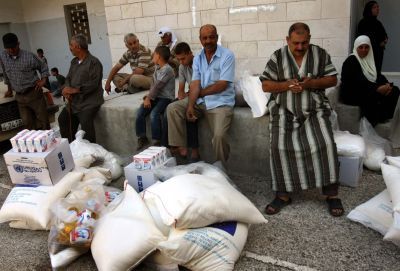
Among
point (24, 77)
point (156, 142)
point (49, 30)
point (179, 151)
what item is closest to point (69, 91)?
point (24, 77)

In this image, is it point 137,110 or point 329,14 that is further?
point 329,14

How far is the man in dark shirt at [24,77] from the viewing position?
4.88m

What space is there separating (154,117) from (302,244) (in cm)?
212

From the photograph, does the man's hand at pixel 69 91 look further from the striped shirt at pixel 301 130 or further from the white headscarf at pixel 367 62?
the white headscarf at pixel 367 62

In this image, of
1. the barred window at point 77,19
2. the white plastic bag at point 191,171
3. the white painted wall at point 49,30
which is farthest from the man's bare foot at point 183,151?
the barred window at point 77,19

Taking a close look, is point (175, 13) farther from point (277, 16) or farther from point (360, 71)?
point (360, 71)

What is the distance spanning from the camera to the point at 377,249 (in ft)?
8.02

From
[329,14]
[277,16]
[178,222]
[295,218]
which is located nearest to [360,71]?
[329,14]

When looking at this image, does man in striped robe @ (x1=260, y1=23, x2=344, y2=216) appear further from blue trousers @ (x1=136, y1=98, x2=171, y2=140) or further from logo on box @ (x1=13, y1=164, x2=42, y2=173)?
logo on box @ (x1=13, y1=164, x2=42, y2=173)

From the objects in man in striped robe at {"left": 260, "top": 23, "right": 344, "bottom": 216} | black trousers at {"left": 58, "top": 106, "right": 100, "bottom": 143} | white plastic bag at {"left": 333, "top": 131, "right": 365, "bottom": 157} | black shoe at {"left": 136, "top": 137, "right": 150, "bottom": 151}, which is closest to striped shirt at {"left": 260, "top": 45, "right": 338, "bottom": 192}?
man in striped robe at {"left": 260, "top": 23, "right": 344, "bottom": 216}

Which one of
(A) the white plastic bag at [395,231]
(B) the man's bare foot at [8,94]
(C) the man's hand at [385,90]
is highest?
(B) the man's bare foot at [8,94]

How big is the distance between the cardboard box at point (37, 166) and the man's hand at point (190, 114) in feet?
4.10

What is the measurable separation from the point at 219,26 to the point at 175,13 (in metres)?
0.79

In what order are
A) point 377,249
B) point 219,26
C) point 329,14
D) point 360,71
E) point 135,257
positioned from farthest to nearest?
1. point 219,26
2. point 329,14
3. point 360,71
4. point 377,249
5. point 135,257
